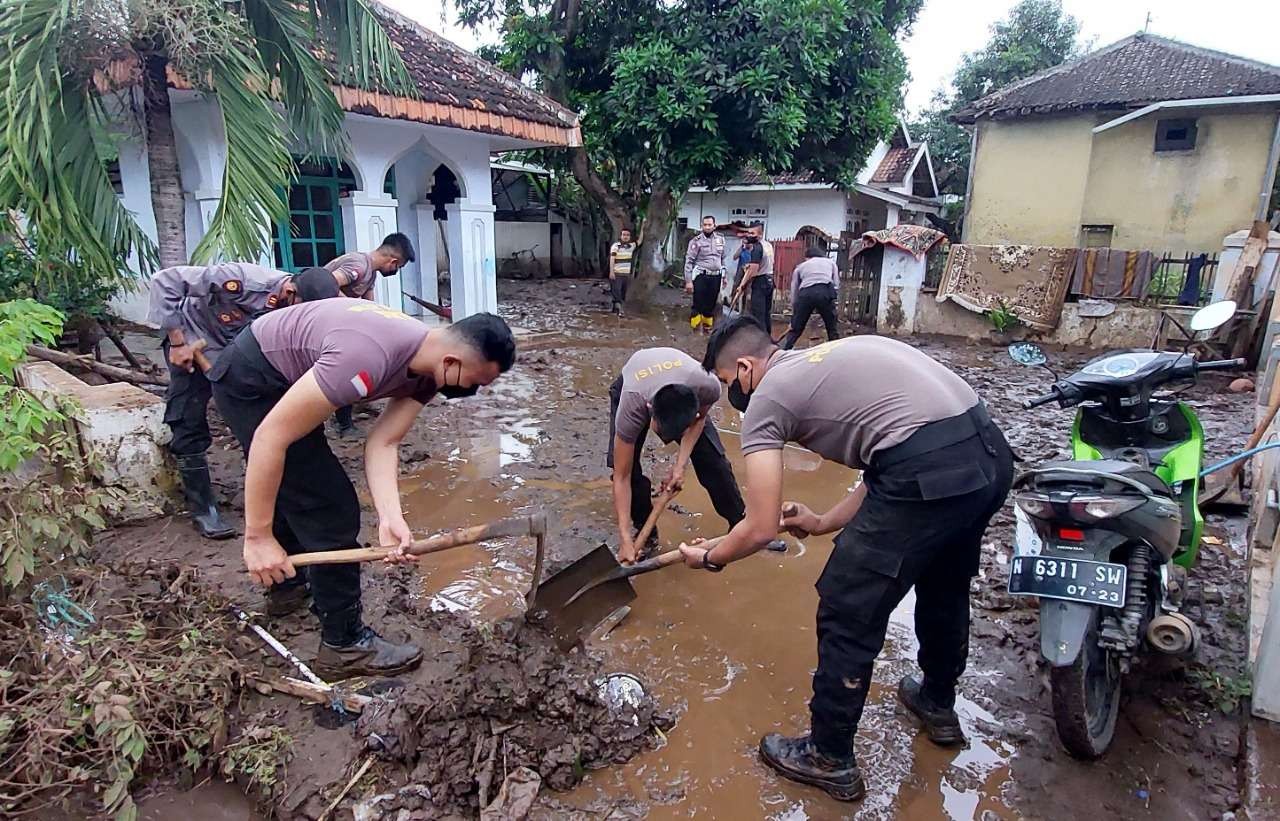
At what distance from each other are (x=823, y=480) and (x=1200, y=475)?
102 inches

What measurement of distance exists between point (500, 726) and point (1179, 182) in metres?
18.2

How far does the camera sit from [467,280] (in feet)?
32.6

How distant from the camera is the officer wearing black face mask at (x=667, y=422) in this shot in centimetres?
333

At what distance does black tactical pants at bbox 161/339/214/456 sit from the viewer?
403cm

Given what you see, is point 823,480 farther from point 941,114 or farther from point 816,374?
point 941,114

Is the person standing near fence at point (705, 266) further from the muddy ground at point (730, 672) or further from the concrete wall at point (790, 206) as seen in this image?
the concrete wall at point (790, 206)

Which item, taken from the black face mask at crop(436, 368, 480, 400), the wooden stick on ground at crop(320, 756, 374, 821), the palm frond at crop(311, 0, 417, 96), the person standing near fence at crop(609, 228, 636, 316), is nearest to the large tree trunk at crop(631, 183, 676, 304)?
the person standing near fence at crop(609, 228, 636, 316)

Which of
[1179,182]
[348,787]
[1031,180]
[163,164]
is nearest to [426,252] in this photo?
[163,164]

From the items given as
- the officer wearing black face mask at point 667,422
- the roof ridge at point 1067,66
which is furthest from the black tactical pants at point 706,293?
the roof ridge at point 1067,66

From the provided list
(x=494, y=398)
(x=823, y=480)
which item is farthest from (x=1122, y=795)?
(x=494, y=398)

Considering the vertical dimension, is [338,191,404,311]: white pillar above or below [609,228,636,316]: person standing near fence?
above

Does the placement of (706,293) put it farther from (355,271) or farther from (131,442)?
(131,442)

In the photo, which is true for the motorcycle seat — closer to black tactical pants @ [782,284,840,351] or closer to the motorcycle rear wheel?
the motorcycle rear wheel

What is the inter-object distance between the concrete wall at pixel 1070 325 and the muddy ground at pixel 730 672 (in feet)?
23.4
